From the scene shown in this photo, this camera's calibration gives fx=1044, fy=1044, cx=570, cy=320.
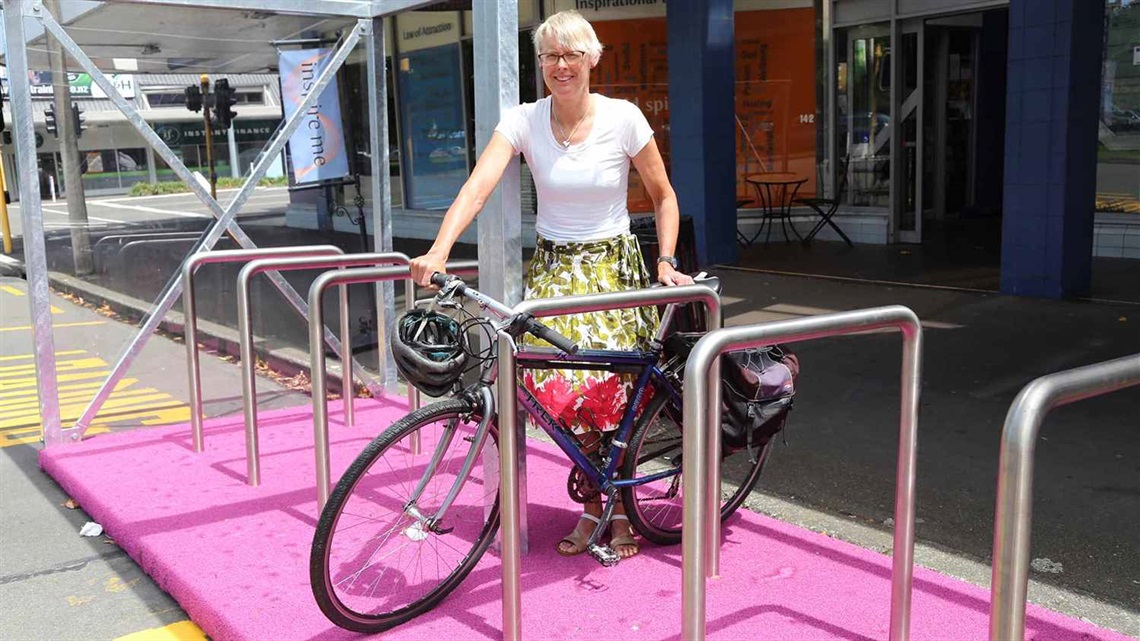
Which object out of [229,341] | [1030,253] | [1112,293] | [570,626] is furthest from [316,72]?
[1112,293]

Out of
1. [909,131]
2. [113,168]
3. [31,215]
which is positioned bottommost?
[31,215]

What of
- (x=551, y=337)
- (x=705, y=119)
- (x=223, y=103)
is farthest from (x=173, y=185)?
(x=705, y=119)

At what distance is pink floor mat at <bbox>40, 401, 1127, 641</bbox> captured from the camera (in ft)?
10.8

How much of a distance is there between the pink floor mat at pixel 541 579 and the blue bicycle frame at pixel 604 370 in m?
0.41

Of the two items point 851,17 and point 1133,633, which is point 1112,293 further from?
point 1133,633

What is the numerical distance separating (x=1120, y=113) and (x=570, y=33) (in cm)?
914

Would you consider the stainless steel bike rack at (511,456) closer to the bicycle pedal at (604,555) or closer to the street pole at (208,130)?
the bicycle pedal at (604,555)

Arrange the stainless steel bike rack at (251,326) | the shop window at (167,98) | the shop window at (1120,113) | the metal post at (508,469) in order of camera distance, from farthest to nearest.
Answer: the shop window at (1120,113) < the shop window at (167,98) < the stainless steel bike rack at (251,326) < the metal post at (508,469)

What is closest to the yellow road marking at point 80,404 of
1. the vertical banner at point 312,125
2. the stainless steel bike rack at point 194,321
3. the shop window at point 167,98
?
the stainless steel bike rack at point 194,321

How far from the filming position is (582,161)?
144 inches

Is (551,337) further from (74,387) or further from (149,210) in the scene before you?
(149,210)

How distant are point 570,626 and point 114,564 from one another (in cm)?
210

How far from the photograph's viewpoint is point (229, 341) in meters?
8.50

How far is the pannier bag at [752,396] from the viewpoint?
11.7 ft
